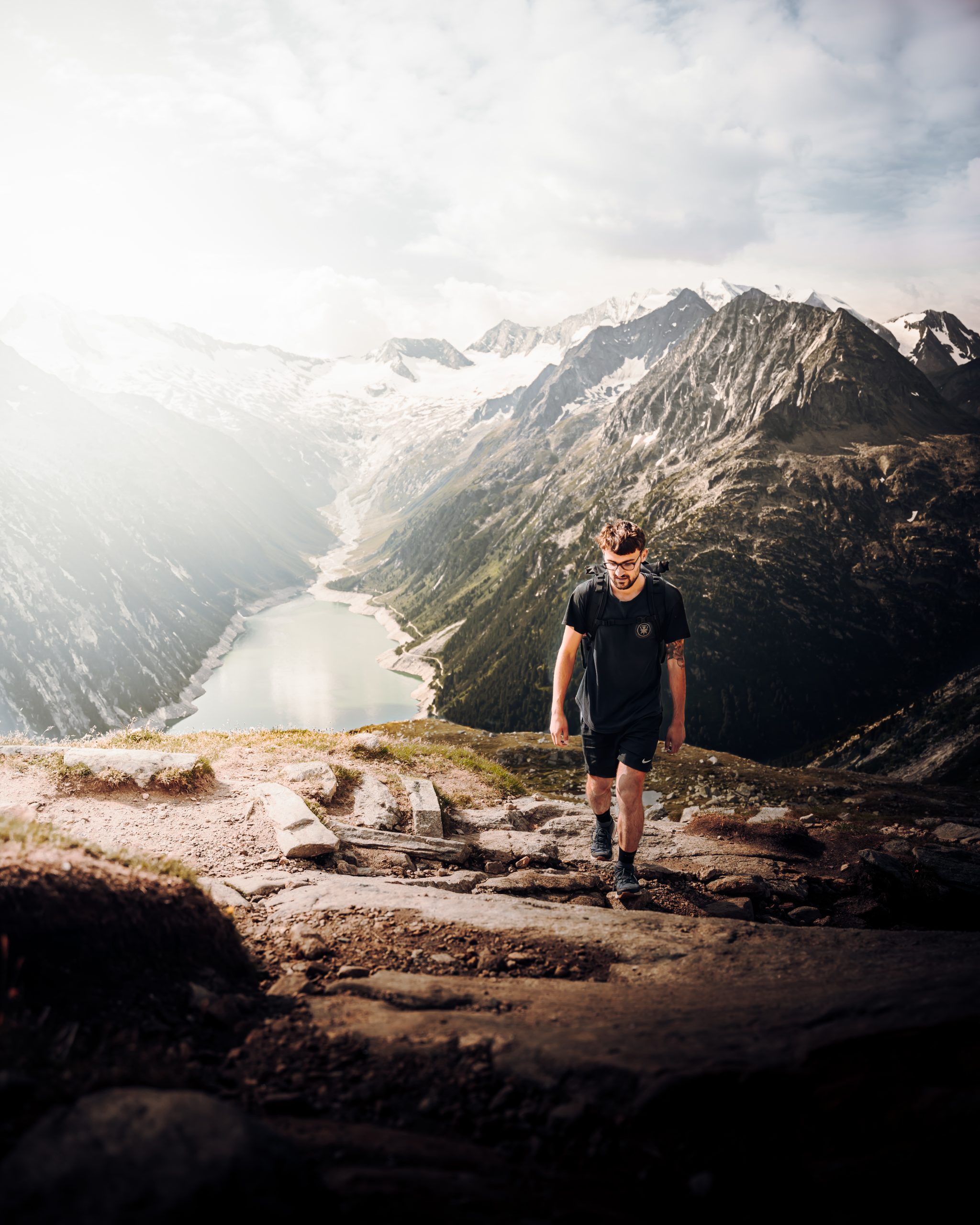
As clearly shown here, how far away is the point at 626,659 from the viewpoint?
29.5 feet

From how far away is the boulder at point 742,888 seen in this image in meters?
9.95

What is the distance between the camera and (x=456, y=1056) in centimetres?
420

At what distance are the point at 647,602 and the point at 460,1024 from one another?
601cm

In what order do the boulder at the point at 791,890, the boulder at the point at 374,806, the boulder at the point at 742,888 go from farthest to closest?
the boulder at the point at 374,806 → the boulder at the point at 791,890 → the boulder at the point at 742,888

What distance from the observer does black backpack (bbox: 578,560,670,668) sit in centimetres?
905

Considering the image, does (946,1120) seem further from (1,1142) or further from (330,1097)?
(1,1142)

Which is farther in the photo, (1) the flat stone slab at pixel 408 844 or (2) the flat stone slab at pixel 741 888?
(1) the flat stone slab at pixel 408 844

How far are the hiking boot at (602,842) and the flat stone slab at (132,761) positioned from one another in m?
7.61

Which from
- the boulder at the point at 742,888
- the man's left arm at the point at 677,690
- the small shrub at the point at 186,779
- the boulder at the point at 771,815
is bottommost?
the boulder at the point at 771,815

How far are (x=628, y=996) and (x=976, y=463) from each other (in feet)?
648

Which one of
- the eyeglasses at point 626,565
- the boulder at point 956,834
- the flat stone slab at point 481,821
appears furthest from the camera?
the boulder at point 956,834

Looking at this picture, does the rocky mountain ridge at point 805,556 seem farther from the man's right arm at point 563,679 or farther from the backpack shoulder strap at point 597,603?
the backpack shoulder strap at point 597,603

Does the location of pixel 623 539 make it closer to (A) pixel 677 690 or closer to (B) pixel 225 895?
(A) pixel 677 690

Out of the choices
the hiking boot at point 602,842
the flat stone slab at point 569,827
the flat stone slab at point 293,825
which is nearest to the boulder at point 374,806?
the flat stone slab at point 293,825
